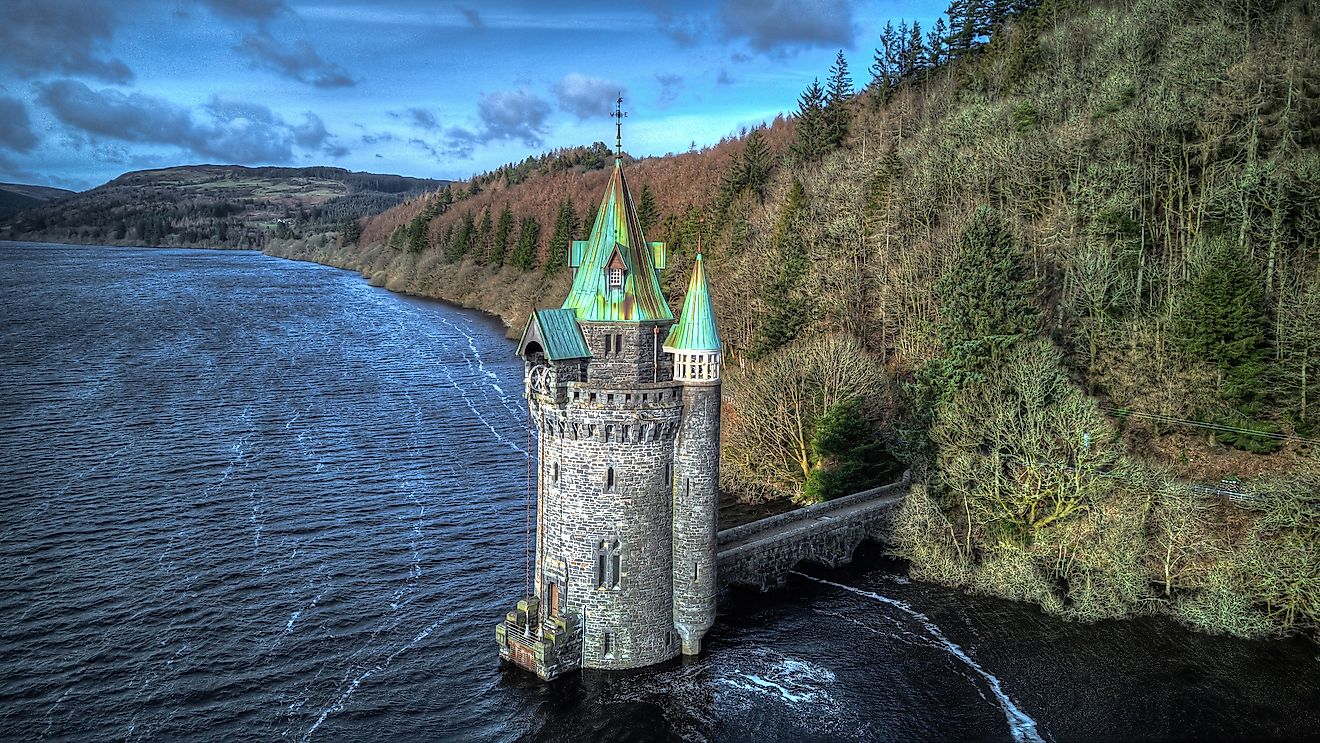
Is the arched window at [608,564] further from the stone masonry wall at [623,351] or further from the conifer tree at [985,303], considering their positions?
the conifer tree at [985,303]

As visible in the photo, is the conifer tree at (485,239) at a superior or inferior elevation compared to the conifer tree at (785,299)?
superior

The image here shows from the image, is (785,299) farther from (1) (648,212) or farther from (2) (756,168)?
(1) (648,212)

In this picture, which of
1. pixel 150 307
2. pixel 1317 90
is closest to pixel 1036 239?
pixel 1317 90

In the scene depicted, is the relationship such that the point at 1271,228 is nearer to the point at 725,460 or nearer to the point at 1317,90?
the point at 1317,90

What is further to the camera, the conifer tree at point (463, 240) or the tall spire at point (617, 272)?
the conifer tree at point (463, 240)

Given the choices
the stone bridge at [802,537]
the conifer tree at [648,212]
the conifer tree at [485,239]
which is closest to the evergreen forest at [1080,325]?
the stone bridge at [802,537]

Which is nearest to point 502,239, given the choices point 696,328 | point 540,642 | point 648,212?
point 648,212
